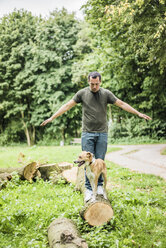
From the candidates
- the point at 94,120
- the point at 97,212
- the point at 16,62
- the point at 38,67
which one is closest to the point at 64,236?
the point at 97,212

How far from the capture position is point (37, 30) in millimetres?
21609

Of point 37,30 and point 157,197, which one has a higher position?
point 37,30

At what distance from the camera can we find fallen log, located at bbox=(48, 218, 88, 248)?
262 centimetres

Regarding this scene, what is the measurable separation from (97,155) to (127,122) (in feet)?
50.3

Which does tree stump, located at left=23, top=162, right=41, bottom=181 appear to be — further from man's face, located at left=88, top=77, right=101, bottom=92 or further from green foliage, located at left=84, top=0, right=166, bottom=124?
green foliage, located at left=84, top=0, right=166, bottom=124

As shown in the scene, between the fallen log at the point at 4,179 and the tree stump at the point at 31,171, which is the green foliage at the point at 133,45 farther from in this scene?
the fallen log at the point at 4,179

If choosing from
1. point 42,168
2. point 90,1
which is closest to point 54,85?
point 90,1

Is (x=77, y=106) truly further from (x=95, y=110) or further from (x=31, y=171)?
(x=95, y=110)

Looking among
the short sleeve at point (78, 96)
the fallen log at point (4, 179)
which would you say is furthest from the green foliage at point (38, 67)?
the short sleeve at point (78, 96)

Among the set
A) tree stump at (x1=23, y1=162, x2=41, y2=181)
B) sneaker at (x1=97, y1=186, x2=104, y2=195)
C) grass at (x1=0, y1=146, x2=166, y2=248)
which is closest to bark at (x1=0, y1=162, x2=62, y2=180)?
tree stump at (x1=23, y1=162, x2=41, y2=181)

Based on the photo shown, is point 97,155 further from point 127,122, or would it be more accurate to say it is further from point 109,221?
point 127,122

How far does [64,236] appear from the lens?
2701mm

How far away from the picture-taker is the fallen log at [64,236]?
8.61 ft

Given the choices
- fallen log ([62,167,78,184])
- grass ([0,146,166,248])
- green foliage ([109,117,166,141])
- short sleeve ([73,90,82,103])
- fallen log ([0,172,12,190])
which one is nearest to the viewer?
grass ([0,146,166,248])
